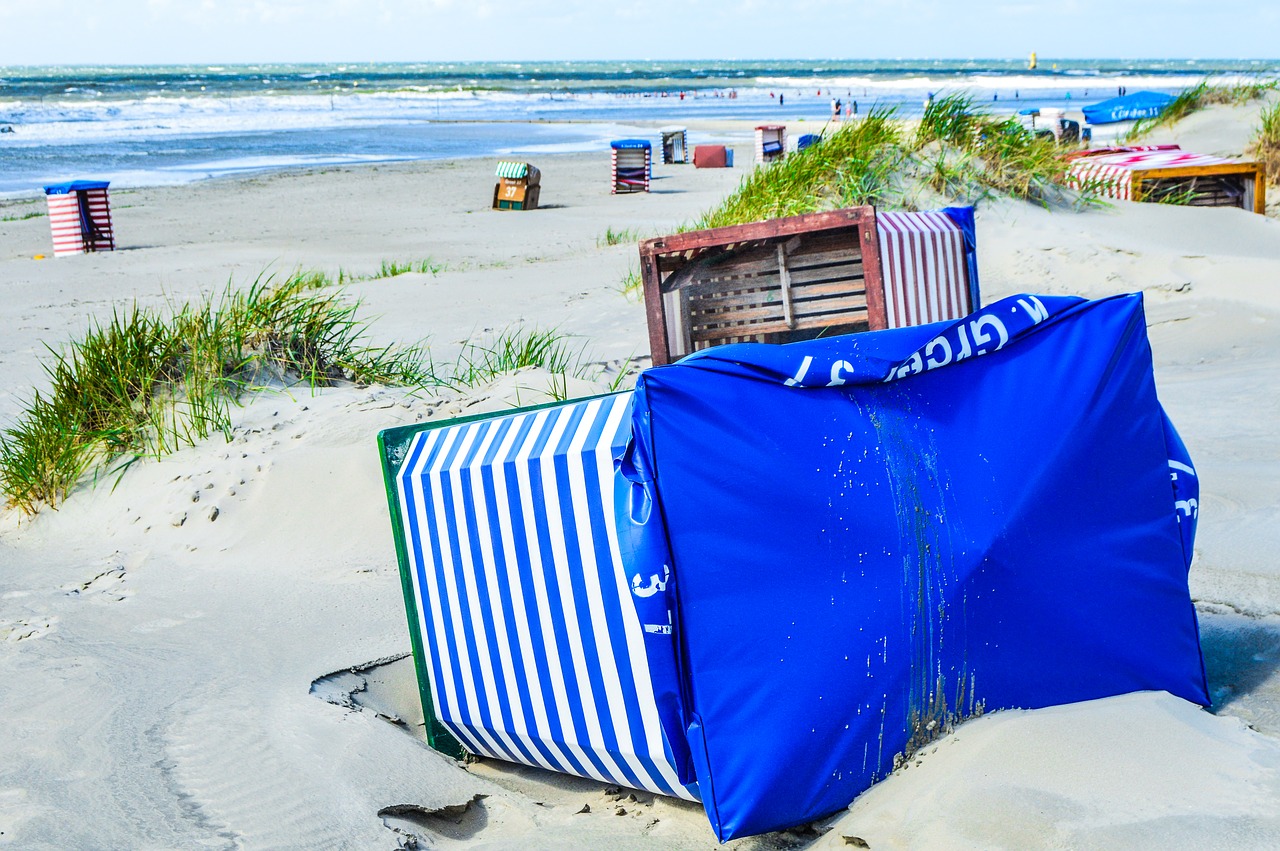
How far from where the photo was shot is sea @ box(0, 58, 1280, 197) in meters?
27.7

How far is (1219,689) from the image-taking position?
2.79 metres

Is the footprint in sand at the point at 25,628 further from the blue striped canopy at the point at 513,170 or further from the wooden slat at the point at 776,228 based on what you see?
the blue striped canopy at the point at 513,170

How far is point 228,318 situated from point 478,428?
11.1 ft

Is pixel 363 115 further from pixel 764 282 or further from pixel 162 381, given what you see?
pixel 764 282

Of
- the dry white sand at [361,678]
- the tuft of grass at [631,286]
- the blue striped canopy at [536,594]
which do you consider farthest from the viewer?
the tuft of grass at [631,286]

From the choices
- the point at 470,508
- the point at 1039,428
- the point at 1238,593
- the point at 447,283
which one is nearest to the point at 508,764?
the point at 470,508

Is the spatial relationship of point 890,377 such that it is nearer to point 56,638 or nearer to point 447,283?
point 56,638

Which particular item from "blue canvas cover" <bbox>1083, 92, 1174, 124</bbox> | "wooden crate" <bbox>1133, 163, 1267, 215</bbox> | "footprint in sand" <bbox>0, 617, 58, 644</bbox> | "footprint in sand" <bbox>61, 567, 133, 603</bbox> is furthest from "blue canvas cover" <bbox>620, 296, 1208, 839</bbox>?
"blue canvas cover" <bbox>1083, 92, 1174, 124</bbox>

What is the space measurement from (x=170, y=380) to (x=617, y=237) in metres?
8.15

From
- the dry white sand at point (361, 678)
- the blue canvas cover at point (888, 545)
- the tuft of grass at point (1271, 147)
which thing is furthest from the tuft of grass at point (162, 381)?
the tuft of grass at point (1271, 147)

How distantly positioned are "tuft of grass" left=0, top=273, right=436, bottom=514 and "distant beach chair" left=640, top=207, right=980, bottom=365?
4.39 ft

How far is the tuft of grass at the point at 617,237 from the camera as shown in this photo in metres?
12.5

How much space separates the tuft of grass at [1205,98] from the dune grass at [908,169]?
9990 mm

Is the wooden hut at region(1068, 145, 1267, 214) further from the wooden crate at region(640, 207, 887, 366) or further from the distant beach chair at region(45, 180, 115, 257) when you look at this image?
the distant beach chair at region(45, 180, 115, 257)
